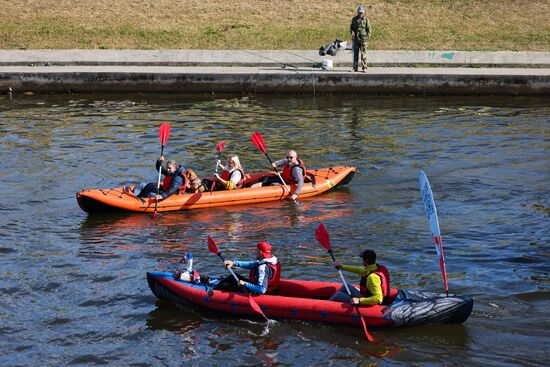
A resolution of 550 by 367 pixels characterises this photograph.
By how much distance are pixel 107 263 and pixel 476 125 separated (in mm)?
13411

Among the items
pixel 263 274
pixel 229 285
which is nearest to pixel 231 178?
pixel 229 285

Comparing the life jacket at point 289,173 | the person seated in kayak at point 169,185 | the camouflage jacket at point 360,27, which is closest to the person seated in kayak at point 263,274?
the person seated in kayak at point 169,185

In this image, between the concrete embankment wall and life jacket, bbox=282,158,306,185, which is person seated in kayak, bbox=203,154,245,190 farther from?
the concrete embankment wall

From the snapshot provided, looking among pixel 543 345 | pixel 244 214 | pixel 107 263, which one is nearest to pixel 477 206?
pixel 244 214

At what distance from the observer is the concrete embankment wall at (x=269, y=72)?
2922 cm

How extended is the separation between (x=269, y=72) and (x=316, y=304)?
58.7 feet

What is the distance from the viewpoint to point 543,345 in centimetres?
1231

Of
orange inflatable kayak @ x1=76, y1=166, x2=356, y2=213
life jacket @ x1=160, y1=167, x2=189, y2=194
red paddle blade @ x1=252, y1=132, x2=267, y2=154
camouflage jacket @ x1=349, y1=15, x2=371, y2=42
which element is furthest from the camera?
camouflage jacket @ x1=349, y1=15, x2=371, y2=42

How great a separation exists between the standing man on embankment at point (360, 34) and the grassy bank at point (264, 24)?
11.1 feet

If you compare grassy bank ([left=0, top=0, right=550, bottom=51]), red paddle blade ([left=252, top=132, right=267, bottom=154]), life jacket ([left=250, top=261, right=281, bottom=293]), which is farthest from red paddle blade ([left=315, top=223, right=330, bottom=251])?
grassy bank ([left=0, top=0, right=550, bottom=51])

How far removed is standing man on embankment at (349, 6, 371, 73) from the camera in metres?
28.4

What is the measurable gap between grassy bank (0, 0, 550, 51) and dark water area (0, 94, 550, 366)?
14.1 feet

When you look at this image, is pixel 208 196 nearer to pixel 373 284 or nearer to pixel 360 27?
pixel 373 284

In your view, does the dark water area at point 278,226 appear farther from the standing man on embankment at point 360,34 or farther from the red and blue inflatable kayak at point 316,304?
the standing man on embankment at point 360,34
